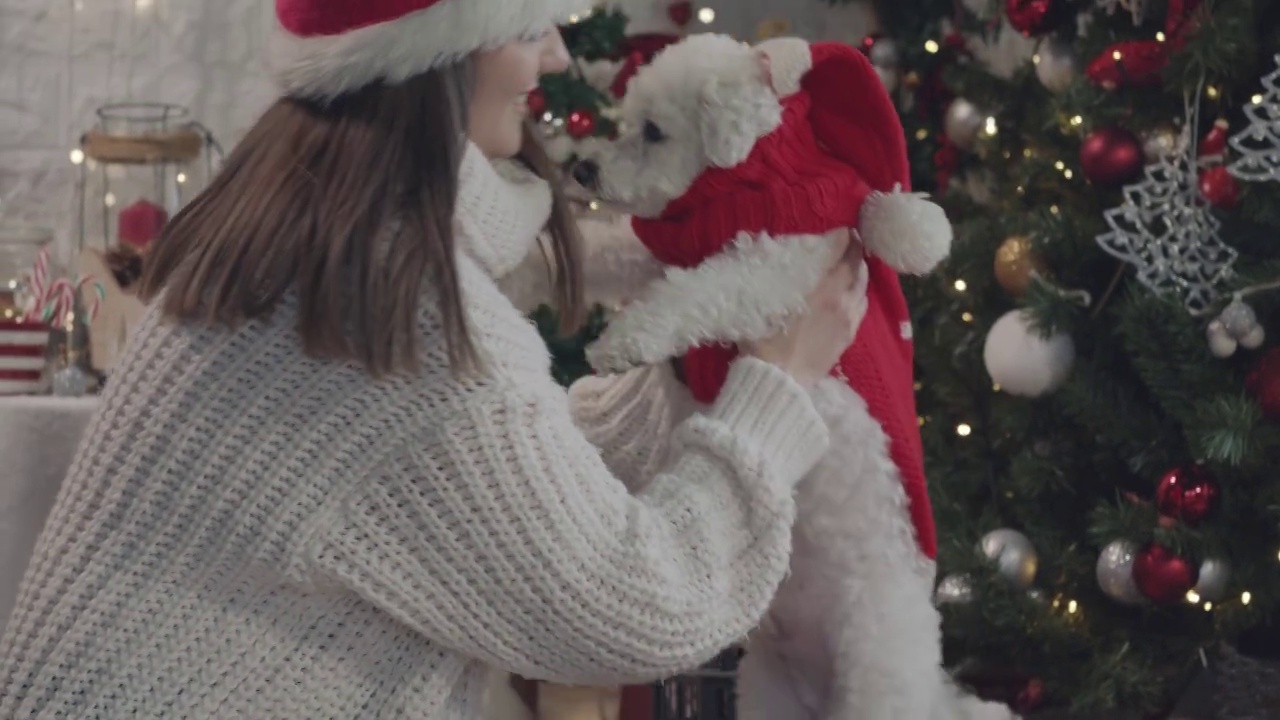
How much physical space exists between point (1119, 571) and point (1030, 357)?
1.14ft

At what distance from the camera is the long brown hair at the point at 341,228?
1.05 meters

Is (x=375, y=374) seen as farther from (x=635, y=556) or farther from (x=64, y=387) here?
(x=64, y=387)

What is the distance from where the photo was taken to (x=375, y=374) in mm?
1050

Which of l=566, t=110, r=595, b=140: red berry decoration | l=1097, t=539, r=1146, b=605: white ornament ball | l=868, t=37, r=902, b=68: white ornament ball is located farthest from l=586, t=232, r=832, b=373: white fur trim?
l=868, t=37, r=902, b=68: white ornament ball

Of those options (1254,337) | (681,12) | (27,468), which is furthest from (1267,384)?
(681,12)

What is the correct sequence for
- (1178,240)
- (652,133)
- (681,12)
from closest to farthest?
1. (652,133)
2. (1178,240)
3. (681,12)

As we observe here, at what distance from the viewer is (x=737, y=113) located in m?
1.48

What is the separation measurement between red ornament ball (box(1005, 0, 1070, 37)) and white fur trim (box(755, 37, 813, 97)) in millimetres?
964

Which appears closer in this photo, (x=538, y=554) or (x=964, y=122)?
(x=538, y=554)

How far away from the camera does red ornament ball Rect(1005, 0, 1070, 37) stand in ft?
7.64

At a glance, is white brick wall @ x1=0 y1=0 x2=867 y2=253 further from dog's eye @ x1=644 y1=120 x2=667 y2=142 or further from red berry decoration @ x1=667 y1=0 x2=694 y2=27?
dog's eye @ x1=644 y1=120 x2=667 y2=142

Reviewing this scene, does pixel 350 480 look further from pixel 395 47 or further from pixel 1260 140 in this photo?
pixel 1260 140

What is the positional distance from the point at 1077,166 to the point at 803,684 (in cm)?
116

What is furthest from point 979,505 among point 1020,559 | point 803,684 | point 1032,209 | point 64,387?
point 64,387
